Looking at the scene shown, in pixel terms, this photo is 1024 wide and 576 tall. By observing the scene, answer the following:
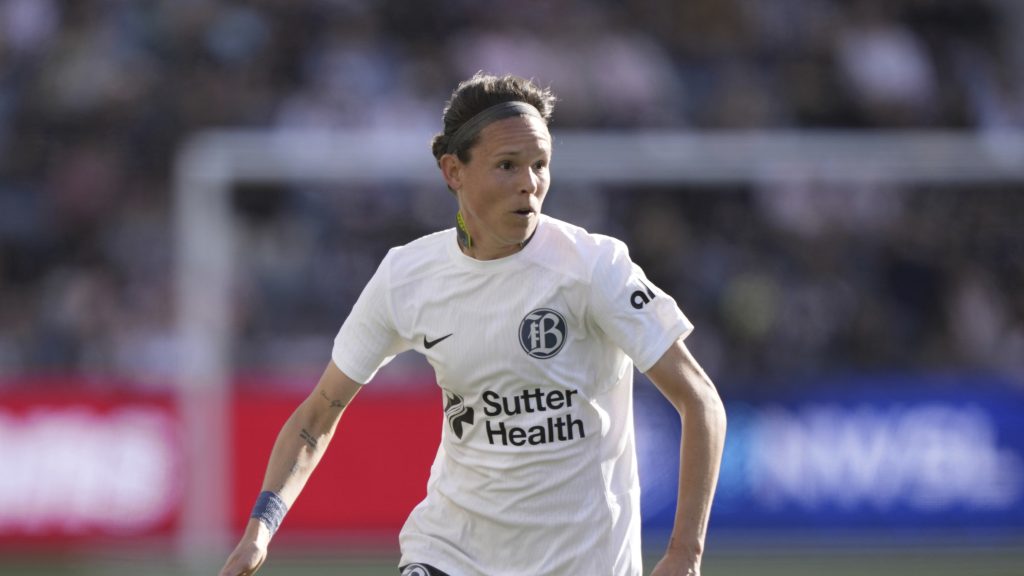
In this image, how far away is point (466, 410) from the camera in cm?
501

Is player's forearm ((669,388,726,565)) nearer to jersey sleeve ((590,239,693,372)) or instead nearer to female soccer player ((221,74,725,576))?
female soccer player ((221,74,725,576))

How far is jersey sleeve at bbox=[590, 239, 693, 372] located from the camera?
4.67 m

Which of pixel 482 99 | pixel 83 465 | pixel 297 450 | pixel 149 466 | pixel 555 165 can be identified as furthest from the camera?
pixel 555 165

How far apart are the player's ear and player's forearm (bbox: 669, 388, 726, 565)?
1016 millimetres

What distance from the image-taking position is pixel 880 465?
500 inches

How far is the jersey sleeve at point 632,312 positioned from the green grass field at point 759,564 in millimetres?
6586

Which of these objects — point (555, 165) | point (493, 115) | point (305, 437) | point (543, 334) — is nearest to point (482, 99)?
point (493, 115)

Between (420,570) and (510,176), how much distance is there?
1.22 meters

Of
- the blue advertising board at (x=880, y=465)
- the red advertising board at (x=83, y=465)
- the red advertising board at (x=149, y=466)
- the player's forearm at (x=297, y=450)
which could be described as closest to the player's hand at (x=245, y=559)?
the player's forearm at (x=297, y=450)

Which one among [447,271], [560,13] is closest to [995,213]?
[560,13]

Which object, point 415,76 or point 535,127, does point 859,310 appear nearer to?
point 415,76

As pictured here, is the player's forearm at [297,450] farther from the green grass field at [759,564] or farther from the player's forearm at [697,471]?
the green grass field at [759,564]

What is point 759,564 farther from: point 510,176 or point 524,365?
point 510,176

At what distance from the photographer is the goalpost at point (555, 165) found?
528 inches
